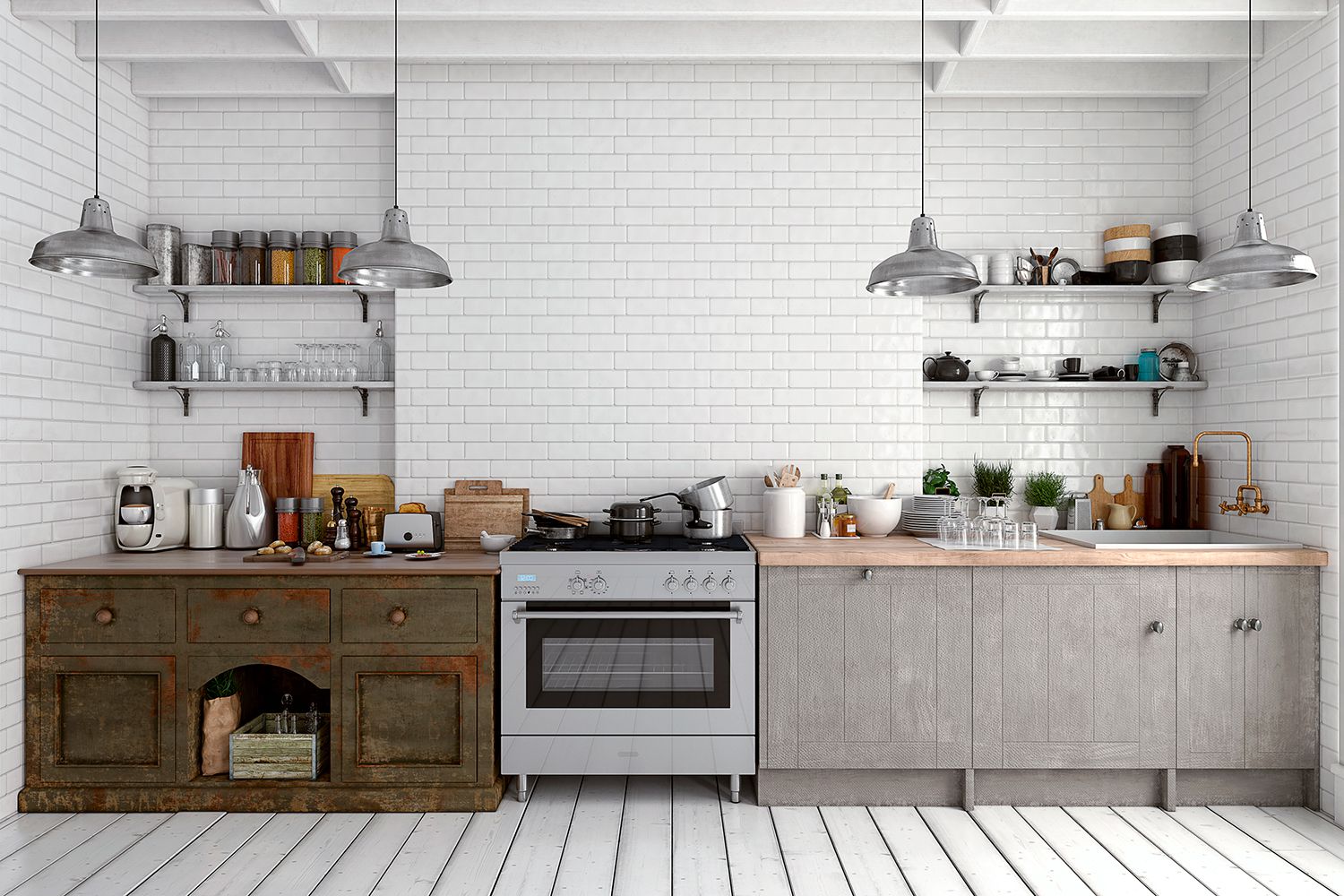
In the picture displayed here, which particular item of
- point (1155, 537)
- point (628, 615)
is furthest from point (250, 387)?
point (1155, 537)

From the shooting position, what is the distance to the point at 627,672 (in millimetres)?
3834

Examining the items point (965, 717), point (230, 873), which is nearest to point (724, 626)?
point (965, 717)

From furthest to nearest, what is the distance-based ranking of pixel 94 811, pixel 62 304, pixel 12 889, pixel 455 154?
pixel 455 154 → pixel 62 304 → pixel 94 811 → pixel 12 889

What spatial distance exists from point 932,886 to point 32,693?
13.1 ft

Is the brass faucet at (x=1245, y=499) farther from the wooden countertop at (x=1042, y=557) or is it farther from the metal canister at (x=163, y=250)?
the metal canister at (x=163, y=250)

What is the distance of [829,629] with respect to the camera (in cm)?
384

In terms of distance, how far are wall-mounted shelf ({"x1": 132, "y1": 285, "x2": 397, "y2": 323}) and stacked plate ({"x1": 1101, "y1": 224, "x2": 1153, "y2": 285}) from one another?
4035mm

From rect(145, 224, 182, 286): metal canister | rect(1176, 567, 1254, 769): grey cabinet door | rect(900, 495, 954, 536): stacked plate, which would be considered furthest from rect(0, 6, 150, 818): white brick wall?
rect(1176, 567, 1254, 769): grey cabinet door

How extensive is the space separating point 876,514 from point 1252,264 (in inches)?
79.0

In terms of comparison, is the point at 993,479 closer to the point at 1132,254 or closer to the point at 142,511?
the point at 1132,254

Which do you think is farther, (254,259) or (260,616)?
(254,259)

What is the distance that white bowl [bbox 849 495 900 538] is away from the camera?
4.46m

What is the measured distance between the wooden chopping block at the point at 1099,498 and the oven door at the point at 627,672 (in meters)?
2.26

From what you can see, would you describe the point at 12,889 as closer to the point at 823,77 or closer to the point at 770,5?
the point at 770,5
